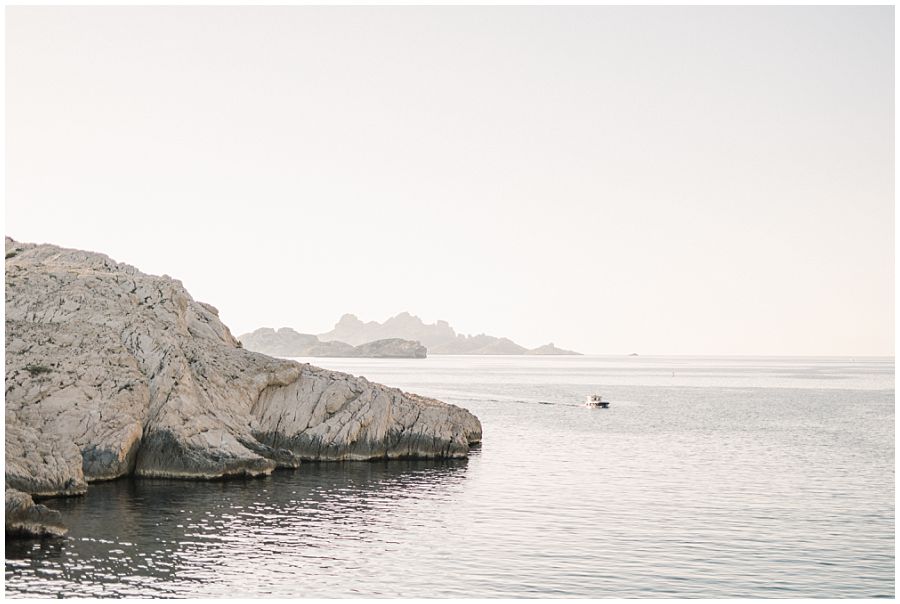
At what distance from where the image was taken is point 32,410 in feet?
166

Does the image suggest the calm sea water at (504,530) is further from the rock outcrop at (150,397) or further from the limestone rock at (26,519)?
the rock outcrop at (150,397)

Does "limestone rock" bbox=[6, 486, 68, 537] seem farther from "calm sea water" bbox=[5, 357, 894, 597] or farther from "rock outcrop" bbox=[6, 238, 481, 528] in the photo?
"rock outcrop" bbox=[6, 238, 481, 528]

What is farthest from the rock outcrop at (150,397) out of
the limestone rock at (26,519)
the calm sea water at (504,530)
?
the limestone rock at (26,519)

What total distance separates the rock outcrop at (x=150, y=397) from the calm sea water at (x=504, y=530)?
6.93 ft

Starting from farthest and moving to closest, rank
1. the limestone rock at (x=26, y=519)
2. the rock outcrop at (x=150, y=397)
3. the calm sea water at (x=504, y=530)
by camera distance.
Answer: the rock outcrop at (x=150, y=397) < the limestone rock at (x=26, y=519) < the calm sea water at (x=504, y=530)

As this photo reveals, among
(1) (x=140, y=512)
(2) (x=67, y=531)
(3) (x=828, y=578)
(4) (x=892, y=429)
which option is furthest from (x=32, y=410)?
(4) (x=892, y=429)

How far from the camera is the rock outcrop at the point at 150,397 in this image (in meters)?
50.5

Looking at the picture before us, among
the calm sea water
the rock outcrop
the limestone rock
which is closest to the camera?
the calm sea water

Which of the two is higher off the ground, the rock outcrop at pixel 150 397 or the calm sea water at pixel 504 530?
the rock outcrop at pixel 150 397

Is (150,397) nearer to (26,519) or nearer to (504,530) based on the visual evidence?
(26,519)

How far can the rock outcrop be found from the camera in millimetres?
50500

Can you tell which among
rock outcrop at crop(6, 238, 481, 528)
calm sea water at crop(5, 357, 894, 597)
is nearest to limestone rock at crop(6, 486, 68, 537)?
calm sea water at crop(5, 357, 894, 597)

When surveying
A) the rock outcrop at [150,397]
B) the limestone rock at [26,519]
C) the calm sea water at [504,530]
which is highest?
the rock outcrop at [150,397]

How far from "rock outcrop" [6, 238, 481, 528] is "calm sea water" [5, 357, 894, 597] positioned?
2.11 m
